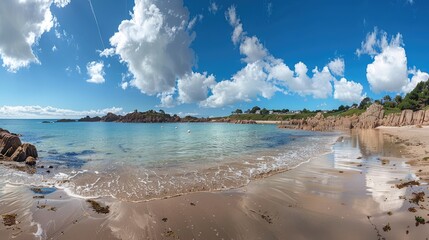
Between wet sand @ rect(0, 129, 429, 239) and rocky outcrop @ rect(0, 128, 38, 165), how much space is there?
11807 mm

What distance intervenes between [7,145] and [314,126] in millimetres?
91398

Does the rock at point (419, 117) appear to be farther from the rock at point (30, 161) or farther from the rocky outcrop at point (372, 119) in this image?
the rock at point (30, 161)

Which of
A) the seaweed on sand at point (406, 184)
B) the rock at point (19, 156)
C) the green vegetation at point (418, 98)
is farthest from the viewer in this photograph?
the green vegetation at point (418, 98)

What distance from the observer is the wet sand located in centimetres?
827

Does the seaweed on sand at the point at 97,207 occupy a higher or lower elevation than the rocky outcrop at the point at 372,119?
lower

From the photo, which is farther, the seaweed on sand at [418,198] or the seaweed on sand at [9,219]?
the seaweed on sand at [418,198]

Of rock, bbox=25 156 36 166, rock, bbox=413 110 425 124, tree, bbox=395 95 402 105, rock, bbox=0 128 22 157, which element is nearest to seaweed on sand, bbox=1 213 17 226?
rock, bbox=25 156 36 166

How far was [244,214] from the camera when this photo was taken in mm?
9922

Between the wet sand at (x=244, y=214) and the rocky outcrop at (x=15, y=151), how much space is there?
38.7ft

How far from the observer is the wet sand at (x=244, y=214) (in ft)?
27.1

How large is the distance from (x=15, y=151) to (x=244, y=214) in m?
27.1

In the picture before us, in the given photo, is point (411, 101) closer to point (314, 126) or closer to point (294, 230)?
point (314, 126)

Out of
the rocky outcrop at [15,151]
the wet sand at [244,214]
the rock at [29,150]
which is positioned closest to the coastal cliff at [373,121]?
the wet sand at [244,214]

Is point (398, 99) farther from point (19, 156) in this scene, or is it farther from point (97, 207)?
point (19, 156)
